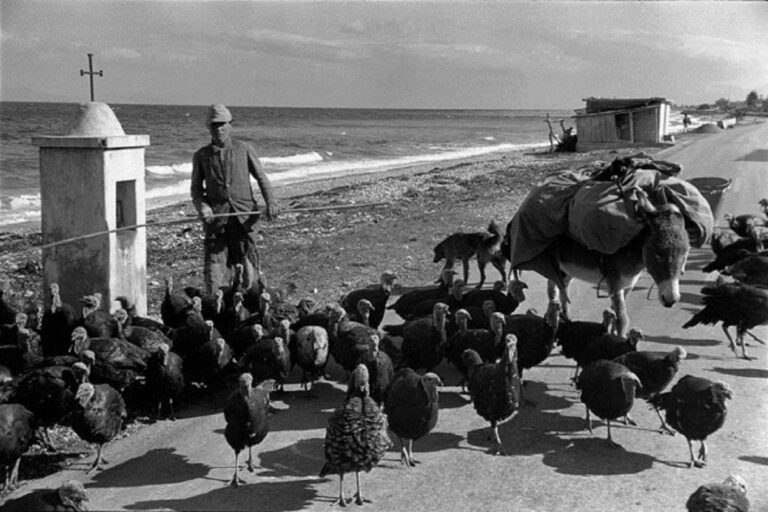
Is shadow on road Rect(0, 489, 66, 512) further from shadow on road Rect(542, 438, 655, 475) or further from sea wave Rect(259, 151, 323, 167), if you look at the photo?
sea wave Rect(259, 151, 323, 167)

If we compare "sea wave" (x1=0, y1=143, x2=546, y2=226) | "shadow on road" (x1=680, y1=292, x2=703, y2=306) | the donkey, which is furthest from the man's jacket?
"sea wave" (x1=0, y1=143, x2=546, y2=226)

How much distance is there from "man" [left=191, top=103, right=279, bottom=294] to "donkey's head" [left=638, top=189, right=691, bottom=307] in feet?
14.8

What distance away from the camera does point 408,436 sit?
247 inches

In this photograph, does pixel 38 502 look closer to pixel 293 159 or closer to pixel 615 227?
pixel 615 227

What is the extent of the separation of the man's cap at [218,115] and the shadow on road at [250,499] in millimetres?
4980

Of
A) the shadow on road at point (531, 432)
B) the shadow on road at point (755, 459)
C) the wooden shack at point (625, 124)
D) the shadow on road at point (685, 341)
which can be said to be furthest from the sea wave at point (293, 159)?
the shadow on road at point (755, 459)

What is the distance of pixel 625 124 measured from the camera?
4700cm

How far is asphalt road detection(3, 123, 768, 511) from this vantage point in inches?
221

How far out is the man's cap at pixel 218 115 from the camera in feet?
31.5

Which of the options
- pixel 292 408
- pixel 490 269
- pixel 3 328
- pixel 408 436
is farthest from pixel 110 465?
pixel 490 269

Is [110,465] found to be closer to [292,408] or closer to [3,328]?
[292,408]

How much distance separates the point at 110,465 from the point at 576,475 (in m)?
3.48

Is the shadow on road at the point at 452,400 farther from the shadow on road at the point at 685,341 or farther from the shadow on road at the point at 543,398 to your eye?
the shadow on road at the point at 685,341

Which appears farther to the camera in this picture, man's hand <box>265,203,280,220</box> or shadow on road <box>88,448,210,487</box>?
man's hand <box>265,203,280,220</box>
